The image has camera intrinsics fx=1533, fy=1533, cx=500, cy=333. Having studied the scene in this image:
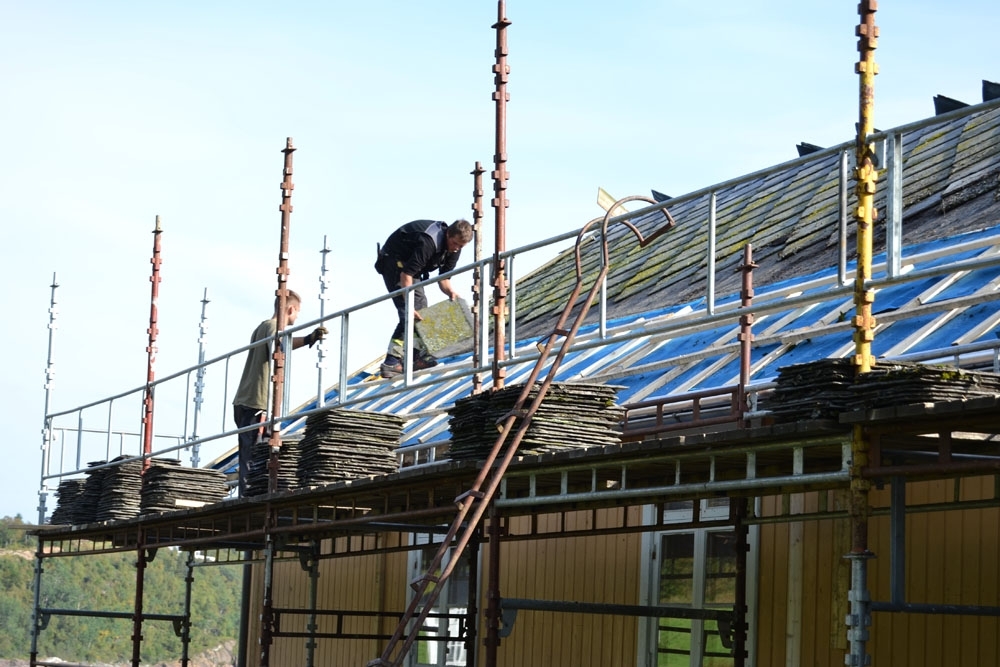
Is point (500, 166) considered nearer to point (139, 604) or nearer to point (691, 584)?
point (691, 584)

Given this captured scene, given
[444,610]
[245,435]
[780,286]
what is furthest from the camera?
[444,610]

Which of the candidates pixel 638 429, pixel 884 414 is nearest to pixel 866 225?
pixel 884 414

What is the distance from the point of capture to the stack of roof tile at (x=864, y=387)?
26.9 feet

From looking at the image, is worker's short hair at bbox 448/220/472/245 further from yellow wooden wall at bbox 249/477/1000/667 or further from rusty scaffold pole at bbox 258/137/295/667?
yellow wooden wall at bbox 249/477/1000/667

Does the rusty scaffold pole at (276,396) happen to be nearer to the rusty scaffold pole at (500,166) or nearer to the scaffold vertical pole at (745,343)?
the rusty scaffold pole at (500,166)

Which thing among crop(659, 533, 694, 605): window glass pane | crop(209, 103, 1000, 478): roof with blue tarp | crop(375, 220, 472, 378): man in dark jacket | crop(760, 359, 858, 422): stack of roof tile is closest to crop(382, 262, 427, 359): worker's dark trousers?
crop(375, 220, 472, 378): man in dark jacket

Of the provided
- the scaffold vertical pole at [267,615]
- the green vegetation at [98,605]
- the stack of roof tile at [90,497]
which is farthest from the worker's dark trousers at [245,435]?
the green vegetation at [98,605]

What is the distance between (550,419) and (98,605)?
4214cm

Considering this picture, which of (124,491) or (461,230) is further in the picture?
(124,491)

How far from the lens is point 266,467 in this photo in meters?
15.5

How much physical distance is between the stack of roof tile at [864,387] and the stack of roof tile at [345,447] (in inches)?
219

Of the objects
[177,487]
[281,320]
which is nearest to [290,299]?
[281,320]

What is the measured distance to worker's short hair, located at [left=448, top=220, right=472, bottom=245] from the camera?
1678 centimetres

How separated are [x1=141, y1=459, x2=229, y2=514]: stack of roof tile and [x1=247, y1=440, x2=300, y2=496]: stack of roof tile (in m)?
2.08
